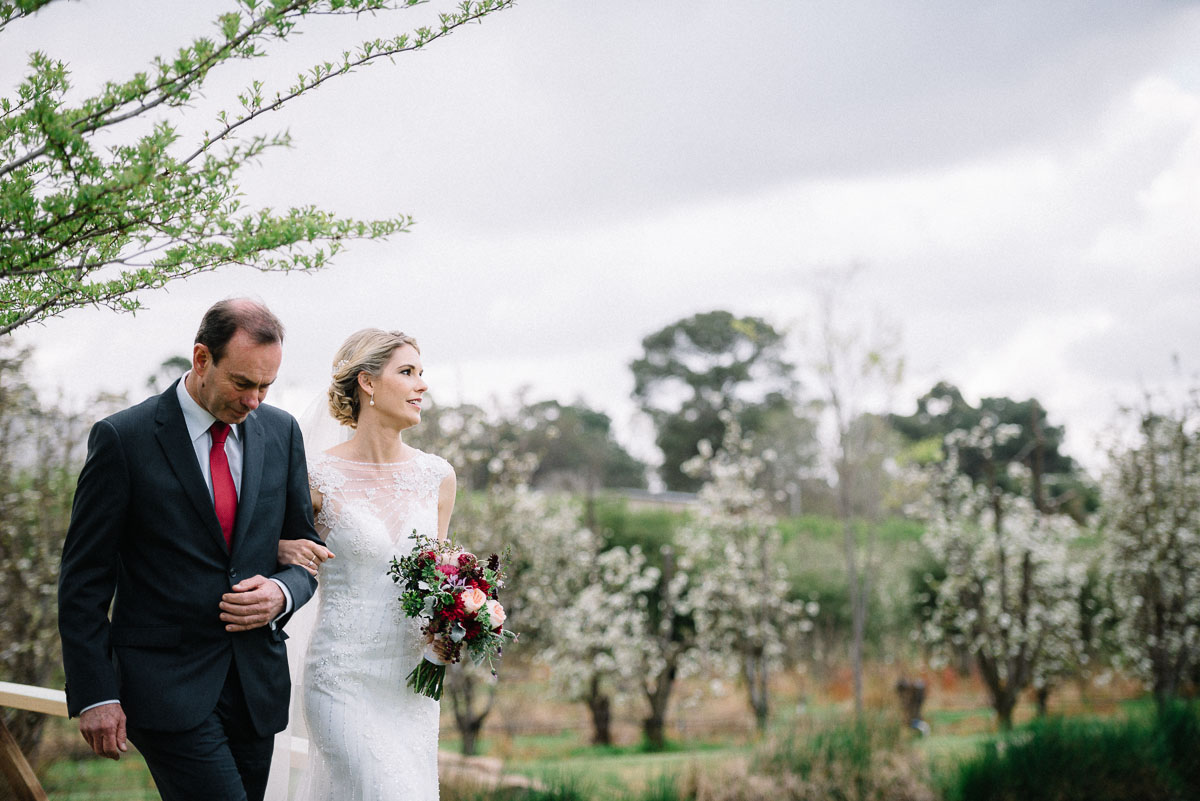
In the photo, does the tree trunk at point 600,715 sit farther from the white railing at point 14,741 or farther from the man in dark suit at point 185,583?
the man in dark suit at point 185,583

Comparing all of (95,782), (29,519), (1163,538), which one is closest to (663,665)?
(1163,538)

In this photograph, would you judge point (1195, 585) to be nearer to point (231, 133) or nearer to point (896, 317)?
point (896, 317)

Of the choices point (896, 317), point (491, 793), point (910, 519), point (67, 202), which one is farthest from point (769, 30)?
point (910, 519)

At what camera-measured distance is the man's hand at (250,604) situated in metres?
2.71

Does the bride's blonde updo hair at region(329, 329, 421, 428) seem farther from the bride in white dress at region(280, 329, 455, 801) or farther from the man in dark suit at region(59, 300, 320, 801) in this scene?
the man in dark suit at region(59, 300, 320, 801)

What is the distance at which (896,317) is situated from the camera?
11.0 m

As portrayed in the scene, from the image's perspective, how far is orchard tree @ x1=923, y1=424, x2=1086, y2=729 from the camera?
40.5ft

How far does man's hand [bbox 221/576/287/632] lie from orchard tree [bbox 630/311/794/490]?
37.0 m

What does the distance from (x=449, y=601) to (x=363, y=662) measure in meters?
0.49

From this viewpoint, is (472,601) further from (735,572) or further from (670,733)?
(670,733)

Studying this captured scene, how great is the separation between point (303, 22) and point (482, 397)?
32.1 ft

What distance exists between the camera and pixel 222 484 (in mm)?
2814

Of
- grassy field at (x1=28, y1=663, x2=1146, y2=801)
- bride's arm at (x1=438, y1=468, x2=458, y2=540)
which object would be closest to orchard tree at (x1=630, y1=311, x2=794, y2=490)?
grassy field at (x1=28, y1=663, x2=1146, y2=801)

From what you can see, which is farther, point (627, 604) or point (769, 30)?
point (627, 604)
